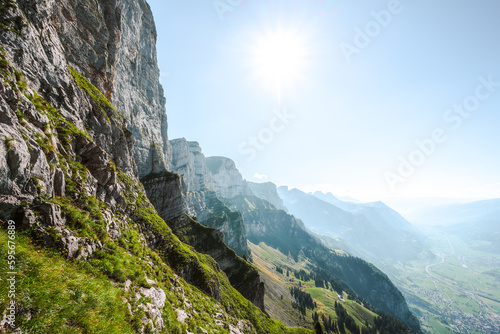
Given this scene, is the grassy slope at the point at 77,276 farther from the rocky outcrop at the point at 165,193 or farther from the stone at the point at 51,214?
the rocky outcrop at the point at 165,193

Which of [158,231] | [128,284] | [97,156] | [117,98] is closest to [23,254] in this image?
[128,284]

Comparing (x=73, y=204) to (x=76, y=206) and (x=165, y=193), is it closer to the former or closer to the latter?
(x=76, y=206)

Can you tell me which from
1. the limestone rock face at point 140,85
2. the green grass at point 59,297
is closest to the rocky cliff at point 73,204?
the green grass at point 59,297

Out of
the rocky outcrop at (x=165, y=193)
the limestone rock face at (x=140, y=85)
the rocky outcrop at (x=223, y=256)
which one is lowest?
the rocky outcrop at (x=223, y=256)

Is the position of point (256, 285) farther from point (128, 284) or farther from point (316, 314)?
point (316, 314)

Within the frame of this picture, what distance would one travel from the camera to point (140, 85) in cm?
8381

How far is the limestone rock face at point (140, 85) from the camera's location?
70.1m

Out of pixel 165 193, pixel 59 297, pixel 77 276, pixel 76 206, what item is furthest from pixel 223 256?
pixel 59 297

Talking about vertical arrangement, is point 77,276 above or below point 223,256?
above

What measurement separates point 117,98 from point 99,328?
74.9m

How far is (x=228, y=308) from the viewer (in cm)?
3838

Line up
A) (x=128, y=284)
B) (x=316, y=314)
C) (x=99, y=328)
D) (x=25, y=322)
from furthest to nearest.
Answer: (x=316, y=314) → (x=128, y=284) → (x=99, y=328) → (x=25, y=322)

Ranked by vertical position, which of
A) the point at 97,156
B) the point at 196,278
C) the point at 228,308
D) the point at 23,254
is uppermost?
the point at 97,156

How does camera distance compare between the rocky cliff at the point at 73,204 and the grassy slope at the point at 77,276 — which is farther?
the rocky cliff at the point at 73,204
